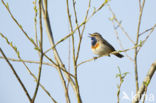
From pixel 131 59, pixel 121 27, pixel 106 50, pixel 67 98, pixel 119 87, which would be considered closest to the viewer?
pixel 67 98

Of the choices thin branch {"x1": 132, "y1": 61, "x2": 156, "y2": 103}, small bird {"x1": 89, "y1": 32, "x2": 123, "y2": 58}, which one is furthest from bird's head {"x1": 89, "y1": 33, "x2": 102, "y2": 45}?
thin branch {"x1": 132, "y1": 61, "x2": 156, "y2": 103}

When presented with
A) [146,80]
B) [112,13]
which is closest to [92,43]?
[112,13]

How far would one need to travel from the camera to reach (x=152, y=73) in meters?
3.32

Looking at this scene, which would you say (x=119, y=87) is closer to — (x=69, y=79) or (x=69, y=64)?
(x=69, y=79)

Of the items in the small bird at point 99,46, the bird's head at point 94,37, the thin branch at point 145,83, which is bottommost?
the thin branch at point 145,83

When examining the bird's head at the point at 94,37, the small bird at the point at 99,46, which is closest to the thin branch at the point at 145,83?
the small bird at the point at 99,46

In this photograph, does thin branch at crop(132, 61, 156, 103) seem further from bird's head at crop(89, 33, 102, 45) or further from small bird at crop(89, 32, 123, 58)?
bird's head at crop(89, 33, 102, 45)

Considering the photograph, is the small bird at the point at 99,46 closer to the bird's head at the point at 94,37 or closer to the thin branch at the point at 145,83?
the bird's head at the point at 94,37

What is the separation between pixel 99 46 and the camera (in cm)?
830

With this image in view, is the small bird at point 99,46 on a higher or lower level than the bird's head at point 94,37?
lower

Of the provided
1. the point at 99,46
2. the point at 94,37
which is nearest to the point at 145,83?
the point at 99,46

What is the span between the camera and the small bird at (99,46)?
8.18 metres

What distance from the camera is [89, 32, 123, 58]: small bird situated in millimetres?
8179

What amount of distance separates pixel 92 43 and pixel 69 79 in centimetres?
543
